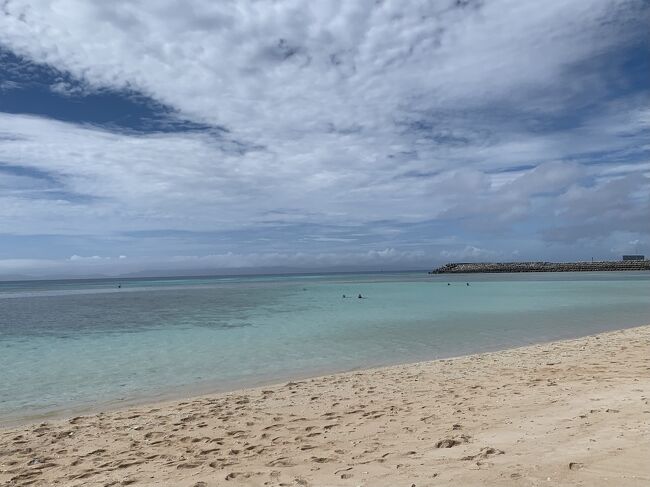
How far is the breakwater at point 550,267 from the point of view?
11238 centimetres

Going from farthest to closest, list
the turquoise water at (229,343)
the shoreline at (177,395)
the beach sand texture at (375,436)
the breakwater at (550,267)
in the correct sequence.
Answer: the breakwater at (550,267), the turquoise water at (229,343), the shoreline at (177,395), the beach sand texture at (375,436)

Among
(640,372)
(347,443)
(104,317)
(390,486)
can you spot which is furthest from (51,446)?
(104,317)

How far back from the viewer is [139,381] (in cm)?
1195

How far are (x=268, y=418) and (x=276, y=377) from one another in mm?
4040

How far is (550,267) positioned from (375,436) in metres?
136

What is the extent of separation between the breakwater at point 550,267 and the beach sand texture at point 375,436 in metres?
119

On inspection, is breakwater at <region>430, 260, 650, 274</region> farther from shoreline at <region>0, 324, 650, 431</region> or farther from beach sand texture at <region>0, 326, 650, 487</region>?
beach sand texture at <region>0, 326, 650, 487</region>

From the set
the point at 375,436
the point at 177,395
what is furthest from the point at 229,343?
the point at 375,436

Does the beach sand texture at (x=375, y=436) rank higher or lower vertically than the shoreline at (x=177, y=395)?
higher

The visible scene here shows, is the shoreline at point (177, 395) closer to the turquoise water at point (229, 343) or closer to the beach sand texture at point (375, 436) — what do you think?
the turquoise water at point (229, 343)

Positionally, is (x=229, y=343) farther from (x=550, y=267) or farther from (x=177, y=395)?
(x=550, y=267)

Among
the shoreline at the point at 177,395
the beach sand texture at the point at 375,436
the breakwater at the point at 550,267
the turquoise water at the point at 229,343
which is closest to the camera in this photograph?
the beach sand texture at the point at 375,436

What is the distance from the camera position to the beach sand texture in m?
5.11

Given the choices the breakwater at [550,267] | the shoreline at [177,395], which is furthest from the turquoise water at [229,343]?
the breakwater at [550,267]
